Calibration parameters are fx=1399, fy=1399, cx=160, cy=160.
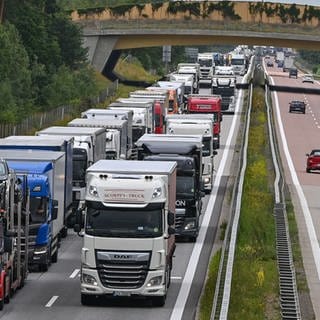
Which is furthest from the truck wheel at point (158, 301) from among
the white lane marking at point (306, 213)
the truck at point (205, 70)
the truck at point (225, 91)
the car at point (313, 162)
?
the truck at point (205, 70)

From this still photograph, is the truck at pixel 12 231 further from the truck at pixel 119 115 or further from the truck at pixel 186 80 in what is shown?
the truck at pixel 186 80

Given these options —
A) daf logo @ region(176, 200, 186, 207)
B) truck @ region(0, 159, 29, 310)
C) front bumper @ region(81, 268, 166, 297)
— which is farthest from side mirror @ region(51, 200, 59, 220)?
daf logo @ region(176, 200, 186, 207)

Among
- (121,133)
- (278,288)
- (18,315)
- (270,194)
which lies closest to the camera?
(18,315)

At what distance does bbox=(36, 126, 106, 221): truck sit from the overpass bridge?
7950cm

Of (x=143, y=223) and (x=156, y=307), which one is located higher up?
(x=143, y=223)

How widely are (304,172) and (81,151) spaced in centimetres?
2408

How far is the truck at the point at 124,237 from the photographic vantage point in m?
27.5

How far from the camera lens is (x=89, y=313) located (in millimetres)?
27625

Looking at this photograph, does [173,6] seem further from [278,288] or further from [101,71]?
[278,288]

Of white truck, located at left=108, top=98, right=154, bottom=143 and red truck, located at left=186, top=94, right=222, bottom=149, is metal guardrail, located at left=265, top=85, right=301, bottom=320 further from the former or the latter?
red truck, located at left=186, top=94, right=222, bottom=149

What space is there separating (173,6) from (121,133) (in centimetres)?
7563

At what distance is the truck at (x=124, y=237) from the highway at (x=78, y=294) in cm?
46

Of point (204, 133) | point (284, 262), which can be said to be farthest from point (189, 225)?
point (204, 133)

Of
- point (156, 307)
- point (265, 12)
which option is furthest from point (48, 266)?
point (265, 12)
